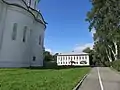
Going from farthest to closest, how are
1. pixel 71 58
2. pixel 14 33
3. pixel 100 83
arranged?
1. pixel 71 58
2. pixel 14 33
3. pixel 100 83

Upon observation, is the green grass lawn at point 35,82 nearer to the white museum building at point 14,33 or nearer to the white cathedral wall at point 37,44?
the white museum building at point 14,33

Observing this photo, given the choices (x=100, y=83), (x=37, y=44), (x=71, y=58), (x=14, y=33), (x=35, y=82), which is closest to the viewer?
(x=35, y=82)

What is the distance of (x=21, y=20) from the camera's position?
30406 millimetres

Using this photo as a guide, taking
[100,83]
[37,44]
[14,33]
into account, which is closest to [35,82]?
[100,83]

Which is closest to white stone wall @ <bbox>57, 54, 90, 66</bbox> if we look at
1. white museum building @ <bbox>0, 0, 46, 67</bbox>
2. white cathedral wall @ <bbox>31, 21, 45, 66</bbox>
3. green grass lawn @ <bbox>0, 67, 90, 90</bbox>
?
white cathedral wall @ <bbox>31, 21, 45, 66</bbox>

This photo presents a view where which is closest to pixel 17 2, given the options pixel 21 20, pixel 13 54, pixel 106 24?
pixel 21 20

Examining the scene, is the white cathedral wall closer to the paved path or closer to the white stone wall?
the paved path

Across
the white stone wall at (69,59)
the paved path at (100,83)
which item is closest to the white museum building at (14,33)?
the paved path at (100,83)

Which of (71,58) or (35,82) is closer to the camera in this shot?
(35,82)

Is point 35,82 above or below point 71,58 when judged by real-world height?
below

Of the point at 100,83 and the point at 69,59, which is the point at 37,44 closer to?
the point at 100,83

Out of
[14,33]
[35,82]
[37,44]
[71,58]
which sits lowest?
[35,82]

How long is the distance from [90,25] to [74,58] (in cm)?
8813

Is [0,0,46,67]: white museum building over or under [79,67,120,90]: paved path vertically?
over
